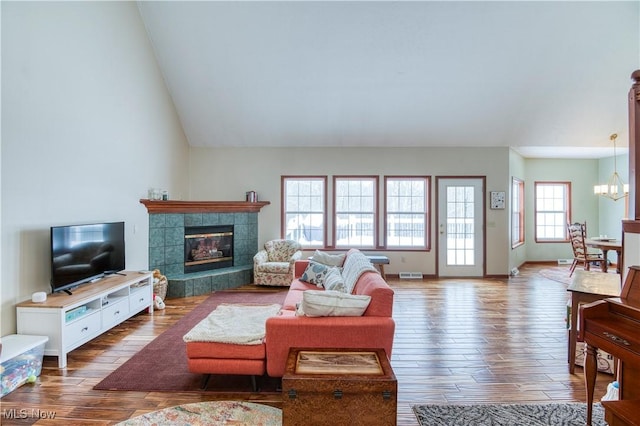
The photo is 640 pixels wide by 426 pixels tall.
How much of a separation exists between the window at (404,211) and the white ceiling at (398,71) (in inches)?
35.8

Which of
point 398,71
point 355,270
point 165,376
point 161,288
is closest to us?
point 165,376

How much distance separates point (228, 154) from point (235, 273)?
8.29 feet

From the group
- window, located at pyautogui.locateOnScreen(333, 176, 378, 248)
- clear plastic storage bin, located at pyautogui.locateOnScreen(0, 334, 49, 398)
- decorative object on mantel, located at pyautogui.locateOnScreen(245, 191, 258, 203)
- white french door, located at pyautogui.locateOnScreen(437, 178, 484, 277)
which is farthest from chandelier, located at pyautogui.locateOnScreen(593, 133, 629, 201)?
clear plastic storage bin, located at pyautogui.locateOnScreen(0, 334, 49, 398)

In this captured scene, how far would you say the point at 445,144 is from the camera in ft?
22.1

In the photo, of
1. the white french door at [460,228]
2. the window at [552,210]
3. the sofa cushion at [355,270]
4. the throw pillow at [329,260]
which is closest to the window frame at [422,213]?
the white french door at [460,228]

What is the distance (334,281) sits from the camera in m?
3.70

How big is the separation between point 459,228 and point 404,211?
1.18 m

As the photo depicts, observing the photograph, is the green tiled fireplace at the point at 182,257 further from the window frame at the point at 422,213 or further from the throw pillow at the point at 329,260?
the window frame at the point at 422,213

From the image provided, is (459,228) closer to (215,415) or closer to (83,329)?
(215,415)

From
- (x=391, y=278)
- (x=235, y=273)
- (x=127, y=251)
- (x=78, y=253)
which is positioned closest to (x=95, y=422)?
(x=78, y=253)

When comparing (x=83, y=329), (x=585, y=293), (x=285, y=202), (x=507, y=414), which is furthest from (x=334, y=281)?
(x=285, y=202)

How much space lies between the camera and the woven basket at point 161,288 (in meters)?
4.90

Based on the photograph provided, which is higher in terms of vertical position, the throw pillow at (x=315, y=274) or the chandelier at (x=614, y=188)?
the chandelier at (x=614, y=188)

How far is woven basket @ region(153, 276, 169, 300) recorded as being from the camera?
4902 mm
